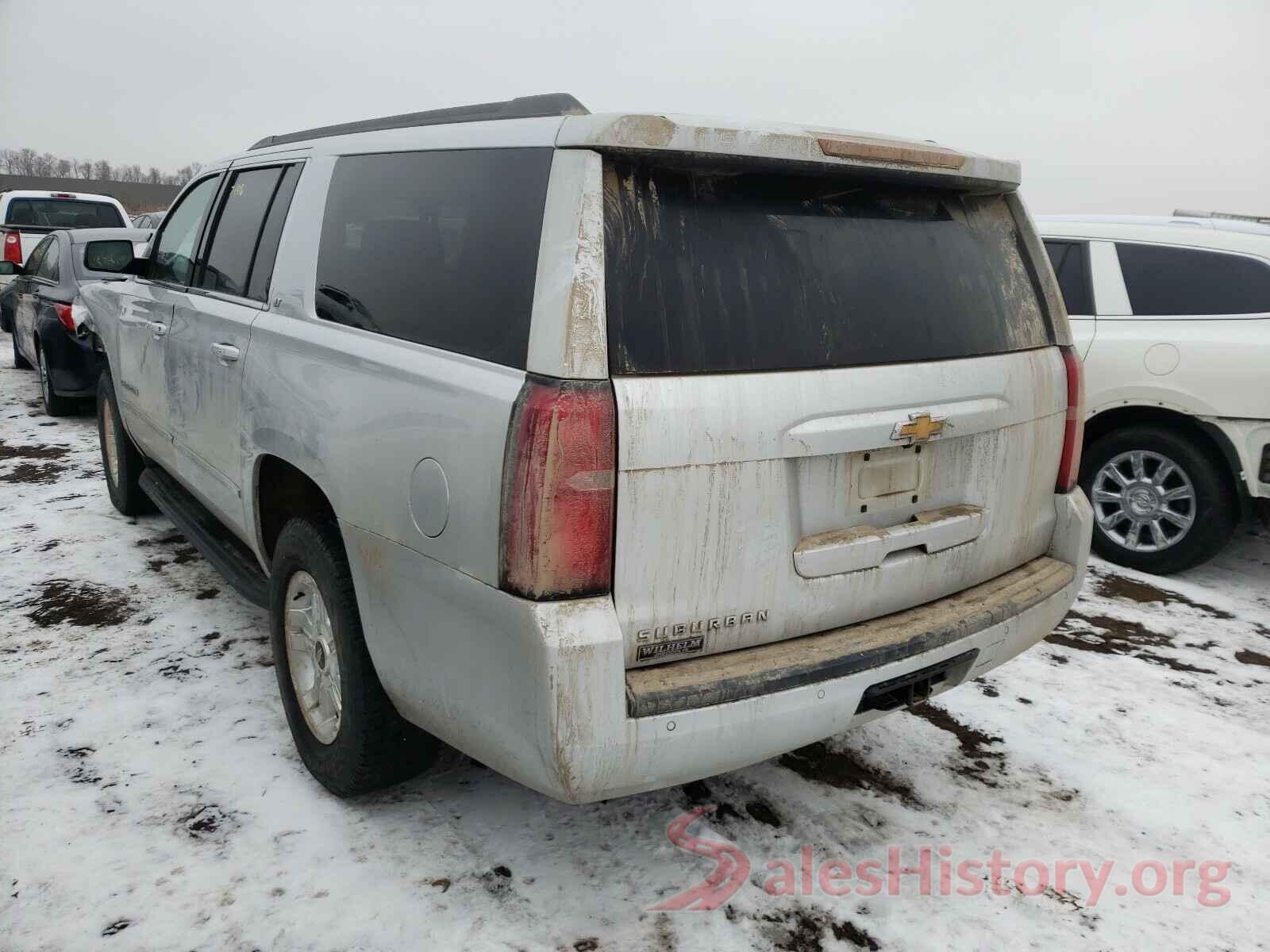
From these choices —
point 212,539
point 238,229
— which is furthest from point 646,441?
point 212,539

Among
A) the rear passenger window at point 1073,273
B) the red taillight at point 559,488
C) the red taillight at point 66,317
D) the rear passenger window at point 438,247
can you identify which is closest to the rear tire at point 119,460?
the red taillight at point 66,317

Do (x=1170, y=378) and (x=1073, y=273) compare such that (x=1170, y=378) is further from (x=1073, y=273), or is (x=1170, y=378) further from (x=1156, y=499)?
(x=1073, y=273)

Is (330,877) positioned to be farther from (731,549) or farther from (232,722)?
(731,549)

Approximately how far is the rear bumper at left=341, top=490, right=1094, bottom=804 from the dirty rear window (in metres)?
0.58

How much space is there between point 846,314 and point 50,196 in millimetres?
13623

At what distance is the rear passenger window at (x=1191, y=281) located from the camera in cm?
486

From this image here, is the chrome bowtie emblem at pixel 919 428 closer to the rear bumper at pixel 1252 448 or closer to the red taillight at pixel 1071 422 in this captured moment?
the red taillight at pixel 1071 422

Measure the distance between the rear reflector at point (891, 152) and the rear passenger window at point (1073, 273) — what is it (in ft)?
11.0

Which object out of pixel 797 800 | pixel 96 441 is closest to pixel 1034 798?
pixel 797 800

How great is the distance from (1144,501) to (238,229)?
15.5ft

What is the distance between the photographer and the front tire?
2.50 meters

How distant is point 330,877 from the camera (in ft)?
7.87

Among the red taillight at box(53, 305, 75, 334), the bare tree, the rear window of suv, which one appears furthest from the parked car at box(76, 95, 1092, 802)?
the bare tree

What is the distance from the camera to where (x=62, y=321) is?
7402 mm
